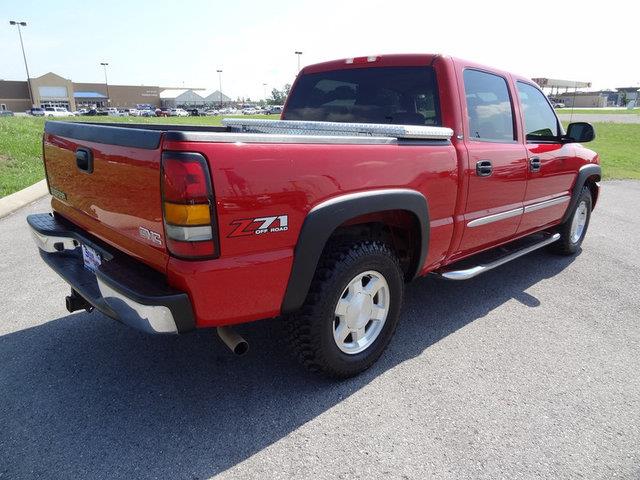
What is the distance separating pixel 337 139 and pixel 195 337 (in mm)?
1778

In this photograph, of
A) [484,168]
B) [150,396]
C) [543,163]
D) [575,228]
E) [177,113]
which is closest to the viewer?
[150,396]

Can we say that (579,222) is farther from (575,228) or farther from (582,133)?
(582,133)

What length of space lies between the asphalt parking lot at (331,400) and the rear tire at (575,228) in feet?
4.25

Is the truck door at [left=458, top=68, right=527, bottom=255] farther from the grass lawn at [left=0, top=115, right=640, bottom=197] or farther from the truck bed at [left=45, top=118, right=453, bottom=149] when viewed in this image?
the grass lawn at [left=0, top=115, right=640, bottom=197]

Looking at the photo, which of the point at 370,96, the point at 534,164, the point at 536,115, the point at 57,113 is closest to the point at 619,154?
the point at 536,115

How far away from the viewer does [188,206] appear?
→ 5.93 feet

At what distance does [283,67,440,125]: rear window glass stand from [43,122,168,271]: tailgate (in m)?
1.88

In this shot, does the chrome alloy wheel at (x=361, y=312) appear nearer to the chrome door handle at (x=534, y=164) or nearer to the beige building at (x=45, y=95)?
the chrome door handle at (x=534, y=164)

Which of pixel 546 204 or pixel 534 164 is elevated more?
pixel 534 164

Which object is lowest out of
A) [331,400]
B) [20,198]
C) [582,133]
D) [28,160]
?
[331,400]

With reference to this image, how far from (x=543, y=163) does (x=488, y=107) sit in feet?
2.91

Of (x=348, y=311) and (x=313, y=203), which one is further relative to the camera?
(x=348, y=311)

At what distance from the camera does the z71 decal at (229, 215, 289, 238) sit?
1.92m

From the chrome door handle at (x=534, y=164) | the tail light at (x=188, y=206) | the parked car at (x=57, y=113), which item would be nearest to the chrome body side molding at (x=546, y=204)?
the chrome door handle at (x=534, y=164)
